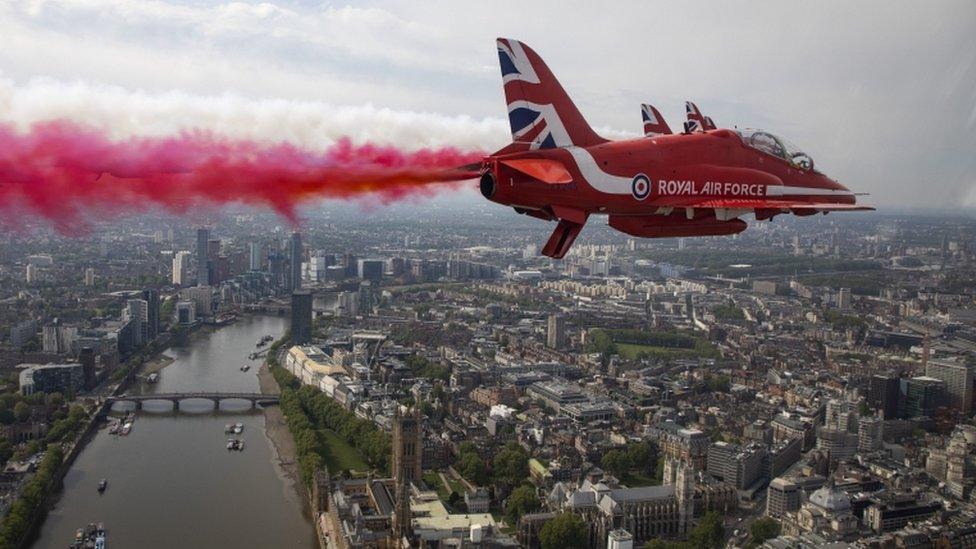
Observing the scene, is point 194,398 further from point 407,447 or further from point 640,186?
point 640,186

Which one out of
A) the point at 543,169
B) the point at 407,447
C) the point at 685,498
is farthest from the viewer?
the point at 407,447

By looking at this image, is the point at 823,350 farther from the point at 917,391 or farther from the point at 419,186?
the point at 419,186

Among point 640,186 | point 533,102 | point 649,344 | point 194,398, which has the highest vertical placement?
point 533,102

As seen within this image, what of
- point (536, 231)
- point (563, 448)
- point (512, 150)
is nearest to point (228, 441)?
point (563, 448)

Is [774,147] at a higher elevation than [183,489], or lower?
higher

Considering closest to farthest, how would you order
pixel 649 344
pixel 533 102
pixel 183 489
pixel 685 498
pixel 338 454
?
pixel 533 102 → pixel 685 498 → pixel 183 489 → pixel 338 454 → pixel 649 344

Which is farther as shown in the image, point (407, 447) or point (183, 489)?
point (407, 447)

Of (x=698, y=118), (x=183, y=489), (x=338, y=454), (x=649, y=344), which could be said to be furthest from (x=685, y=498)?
(x=649, y=344)

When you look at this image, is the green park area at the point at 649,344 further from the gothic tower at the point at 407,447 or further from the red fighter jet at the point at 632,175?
the red fighter jet at the point at 632,175
